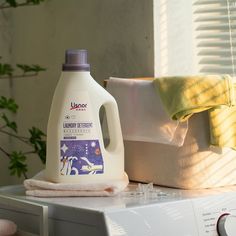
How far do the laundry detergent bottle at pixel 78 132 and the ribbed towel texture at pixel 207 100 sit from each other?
135mm

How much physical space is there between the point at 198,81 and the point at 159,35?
0.34m

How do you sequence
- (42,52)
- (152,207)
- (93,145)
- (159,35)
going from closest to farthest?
(152,207), (93,145), (159,35), (42,52)

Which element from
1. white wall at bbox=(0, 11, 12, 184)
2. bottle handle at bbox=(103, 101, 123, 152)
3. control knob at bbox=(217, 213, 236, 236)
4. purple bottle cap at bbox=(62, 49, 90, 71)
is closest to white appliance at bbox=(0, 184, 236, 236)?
control knob at bbox=(217, 213, 236, 236)

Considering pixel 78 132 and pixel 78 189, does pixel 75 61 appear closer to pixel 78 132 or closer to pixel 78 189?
pixel 78 132

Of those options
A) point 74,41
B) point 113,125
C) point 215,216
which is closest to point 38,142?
point 74,41

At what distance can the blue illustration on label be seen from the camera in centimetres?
136

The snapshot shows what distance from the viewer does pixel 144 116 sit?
1.45 meters

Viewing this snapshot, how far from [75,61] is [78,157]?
0.69ft

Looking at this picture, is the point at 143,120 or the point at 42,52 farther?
the point at 42,52

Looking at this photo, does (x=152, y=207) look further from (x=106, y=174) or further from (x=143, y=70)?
(x=143, y=70)

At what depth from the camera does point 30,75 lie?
2047 mm

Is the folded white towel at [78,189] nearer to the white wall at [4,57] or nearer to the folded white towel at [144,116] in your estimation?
the folded white towel at [144,116]

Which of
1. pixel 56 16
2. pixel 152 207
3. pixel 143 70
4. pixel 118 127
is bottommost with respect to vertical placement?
pixel 152 207

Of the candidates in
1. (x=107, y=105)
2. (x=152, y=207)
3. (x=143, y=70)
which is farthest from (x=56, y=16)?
(x=152, y=207)
